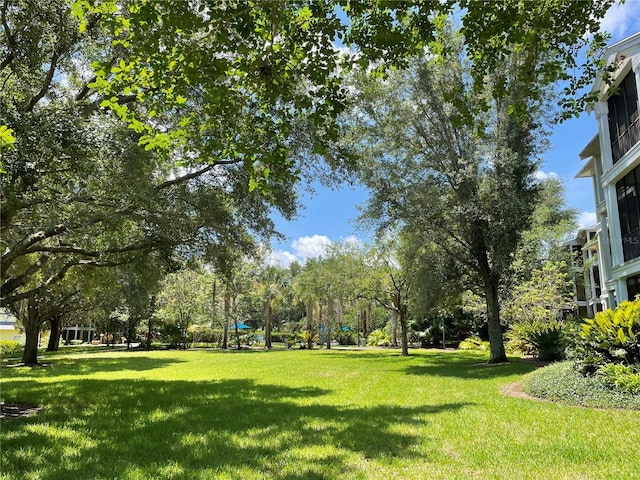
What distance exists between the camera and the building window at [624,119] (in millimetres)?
15305

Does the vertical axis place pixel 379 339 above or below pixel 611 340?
below

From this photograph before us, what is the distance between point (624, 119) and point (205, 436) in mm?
17717

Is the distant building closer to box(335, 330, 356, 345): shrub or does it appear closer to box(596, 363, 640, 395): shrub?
box(335, 330, 356, 345): shrub

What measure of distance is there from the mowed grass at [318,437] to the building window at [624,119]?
11014 millimetres

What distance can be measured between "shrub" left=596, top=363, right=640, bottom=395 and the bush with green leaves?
267mm

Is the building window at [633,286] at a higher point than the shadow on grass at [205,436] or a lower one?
higher

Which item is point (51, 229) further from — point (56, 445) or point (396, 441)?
point (396, 441)

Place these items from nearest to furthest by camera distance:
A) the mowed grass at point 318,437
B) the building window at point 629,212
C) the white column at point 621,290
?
the mowed grass at point 318,437 → the building window at point 629,212 → the white column at point 621,290

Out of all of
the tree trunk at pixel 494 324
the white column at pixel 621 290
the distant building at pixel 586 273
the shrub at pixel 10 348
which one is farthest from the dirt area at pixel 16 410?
the shrub at pixel 10 348

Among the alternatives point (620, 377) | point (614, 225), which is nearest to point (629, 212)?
point (614, 225)

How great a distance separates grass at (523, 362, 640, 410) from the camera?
306 inches

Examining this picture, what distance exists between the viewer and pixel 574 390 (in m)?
8.58

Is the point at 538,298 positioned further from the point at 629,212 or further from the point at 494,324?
the point at 629,212

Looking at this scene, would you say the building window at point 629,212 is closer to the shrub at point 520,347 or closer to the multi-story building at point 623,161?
the multi-story building at point 623,161
